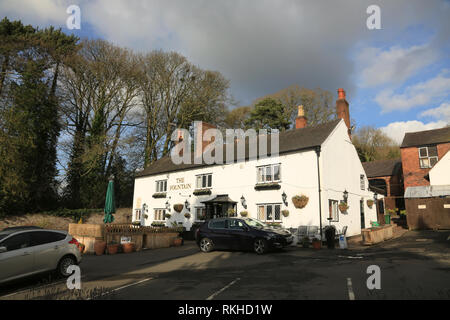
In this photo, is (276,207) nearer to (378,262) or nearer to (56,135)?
(378,262)

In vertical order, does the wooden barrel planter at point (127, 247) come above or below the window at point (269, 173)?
below

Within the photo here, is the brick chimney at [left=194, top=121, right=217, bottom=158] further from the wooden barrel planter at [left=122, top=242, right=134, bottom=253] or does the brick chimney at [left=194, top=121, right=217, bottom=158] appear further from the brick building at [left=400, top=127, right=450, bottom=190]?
the brick building at [left=400, top=127, right=450, bottom=190]

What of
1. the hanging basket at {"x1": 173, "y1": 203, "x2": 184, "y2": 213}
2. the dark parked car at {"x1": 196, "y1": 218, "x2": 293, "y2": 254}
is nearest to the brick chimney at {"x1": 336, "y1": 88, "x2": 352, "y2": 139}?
the dark parked car at {"x1": 196, "y1": 218, "x2": 293, "y2": 254}

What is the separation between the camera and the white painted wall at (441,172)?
25703 millimetres

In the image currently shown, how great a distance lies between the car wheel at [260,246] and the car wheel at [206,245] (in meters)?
2.45

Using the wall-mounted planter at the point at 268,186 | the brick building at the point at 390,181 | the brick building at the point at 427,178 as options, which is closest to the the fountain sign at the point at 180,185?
the wall-mounted planter at the point at 268,186

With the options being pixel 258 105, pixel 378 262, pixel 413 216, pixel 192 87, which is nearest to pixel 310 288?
pixel 378 262

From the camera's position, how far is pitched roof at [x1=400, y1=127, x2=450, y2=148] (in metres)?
28.2

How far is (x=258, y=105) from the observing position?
41.2 meters

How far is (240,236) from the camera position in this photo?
14852 mm

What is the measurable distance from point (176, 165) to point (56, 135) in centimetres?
1236

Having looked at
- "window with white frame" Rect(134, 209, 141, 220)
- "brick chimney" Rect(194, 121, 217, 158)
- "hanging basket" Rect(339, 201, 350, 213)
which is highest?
"brick chimney" Rect(194, 121, 217, 158)

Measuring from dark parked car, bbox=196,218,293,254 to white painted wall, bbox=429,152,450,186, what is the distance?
18.6m

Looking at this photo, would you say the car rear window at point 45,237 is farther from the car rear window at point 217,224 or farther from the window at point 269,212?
the window at point 269,212
